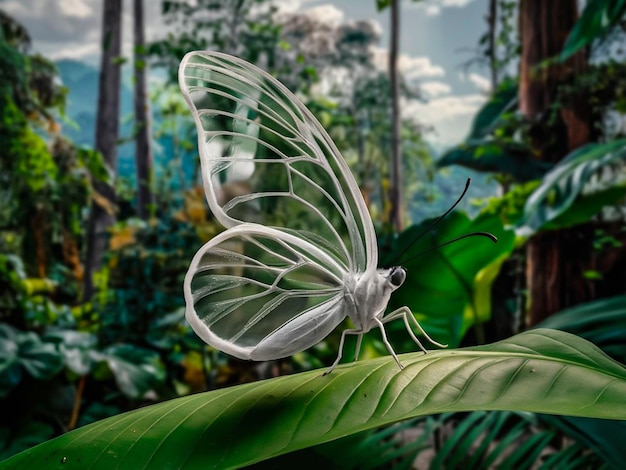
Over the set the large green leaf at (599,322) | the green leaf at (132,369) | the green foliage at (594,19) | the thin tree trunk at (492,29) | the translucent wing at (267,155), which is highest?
the thin tree trunk at (492,29)

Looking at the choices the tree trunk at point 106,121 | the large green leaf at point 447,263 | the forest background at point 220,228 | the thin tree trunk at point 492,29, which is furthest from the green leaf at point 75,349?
the thin tree trunk at point 492,29

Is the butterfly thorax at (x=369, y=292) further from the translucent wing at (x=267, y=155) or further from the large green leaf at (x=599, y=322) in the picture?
the large green leaf at (x=599, y=322)

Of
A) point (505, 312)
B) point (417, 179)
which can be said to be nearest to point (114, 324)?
point (505, 312)

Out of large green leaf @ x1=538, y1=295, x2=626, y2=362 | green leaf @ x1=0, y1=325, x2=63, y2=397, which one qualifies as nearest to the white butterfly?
large green leaf @ x1=538, y1=295, x2=626, y2=362

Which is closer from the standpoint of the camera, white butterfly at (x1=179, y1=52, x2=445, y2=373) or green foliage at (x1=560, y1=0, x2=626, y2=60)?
Result: white butterfly at (x1=179, y1=52, x2=445, y2=373)

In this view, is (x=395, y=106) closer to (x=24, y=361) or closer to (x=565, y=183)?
(x=565, y=183)

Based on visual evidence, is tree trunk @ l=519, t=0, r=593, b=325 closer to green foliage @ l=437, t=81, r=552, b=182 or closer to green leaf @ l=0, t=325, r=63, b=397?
green foliage @ l=437, t=81, r=552, b=182

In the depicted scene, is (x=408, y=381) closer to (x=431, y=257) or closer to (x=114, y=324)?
(x=431, y=257)
